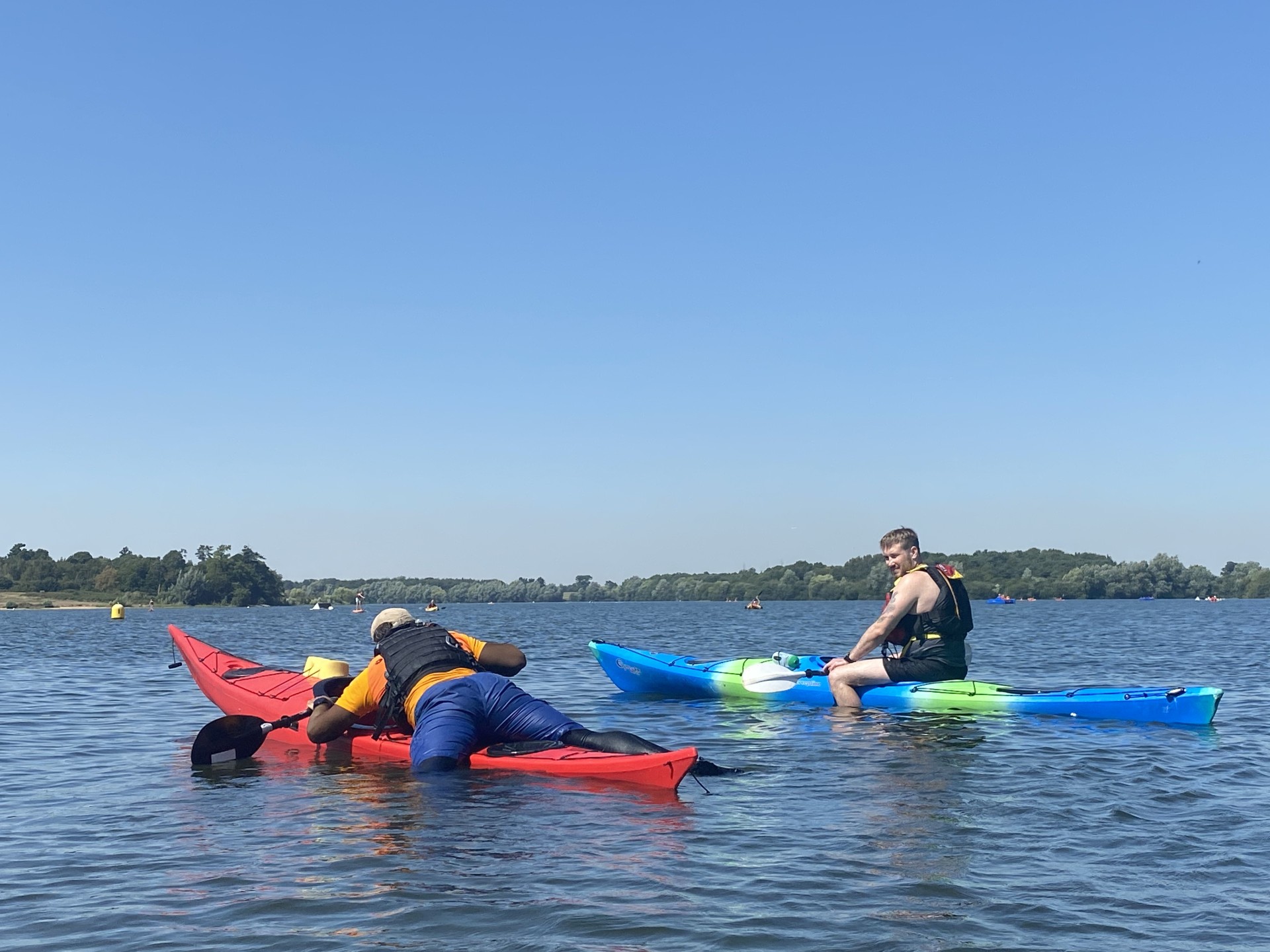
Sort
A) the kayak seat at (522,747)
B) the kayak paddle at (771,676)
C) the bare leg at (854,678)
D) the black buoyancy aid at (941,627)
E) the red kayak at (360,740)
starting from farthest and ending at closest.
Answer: the kayak paddle at (771,676) → the bare leg at (854,678) → the black buoyancy aid at (941,627) → the kayak seat at (522,747) → the red kayak at (360,740)

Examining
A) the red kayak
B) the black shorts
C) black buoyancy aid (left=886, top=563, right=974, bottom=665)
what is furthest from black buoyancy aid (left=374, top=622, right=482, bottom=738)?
the black shorts

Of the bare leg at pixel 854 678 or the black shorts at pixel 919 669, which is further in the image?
the bare leg at pixel 854 678

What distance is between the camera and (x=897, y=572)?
1359 centimetres

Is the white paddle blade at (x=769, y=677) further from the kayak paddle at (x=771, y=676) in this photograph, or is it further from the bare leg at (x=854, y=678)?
the bare leg at (x=854, y=678)

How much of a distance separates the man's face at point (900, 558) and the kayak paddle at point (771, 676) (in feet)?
8.46

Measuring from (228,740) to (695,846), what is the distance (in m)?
6.07

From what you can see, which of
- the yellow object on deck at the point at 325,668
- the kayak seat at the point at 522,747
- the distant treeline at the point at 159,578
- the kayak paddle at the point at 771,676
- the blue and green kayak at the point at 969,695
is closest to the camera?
the kayak seat at the point at 522,747

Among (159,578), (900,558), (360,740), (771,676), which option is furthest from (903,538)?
(159,578)

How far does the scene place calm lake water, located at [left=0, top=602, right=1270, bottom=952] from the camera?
213 inches

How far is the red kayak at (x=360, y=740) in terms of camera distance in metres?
8.89

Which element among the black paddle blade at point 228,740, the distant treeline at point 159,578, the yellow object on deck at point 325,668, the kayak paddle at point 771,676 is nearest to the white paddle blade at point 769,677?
the kayak paddle at point 771,676

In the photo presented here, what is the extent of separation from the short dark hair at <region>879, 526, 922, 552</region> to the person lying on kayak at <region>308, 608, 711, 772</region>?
5.07 meters

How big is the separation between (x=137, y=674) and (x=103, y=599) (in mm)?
135085

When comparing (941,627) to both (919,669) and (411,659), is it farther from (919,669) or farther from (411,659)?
(411,659)
